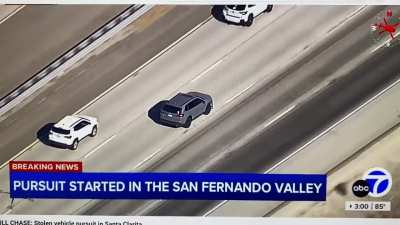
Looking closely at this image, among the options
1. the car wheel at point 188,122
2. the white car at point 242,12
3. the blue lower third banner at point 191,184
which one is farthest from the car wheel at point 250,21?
the blue lower third banner at point 191,184

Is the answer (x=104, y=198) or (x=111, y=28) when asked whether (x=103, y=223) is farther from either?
(x=111, y=28)

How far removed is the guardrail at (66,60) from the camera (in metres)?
6.26

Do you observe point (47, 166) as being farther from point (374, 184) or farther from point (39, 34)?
point (374, 184)

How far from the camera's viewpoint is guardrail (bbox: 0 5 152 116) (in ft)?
20.5

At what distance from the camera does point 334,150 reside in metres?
6.41

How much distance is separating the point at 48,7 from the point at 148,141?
153cm

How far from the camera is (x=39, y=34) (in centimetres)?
624

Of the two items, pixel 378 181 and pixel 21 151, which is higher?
pixel 21 151

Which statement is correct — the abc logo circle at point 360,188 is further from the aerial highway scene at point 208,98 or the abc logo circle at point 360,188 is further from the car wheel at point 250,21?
the car wheel at point 250,21

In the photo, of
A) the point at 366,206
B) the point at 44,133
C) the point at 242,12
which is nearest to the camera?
the point at 242,12

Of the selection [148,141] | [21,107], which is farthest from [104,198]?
[21,107]

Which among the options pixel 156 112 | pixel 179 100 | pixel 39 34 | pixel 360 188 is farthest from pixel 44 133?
pixel 360 188

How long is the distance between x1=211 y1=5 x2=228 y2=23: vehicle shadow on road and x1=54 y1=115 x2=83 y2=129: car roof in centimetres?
156

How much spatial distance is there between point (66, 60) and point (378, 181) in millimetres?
3152
